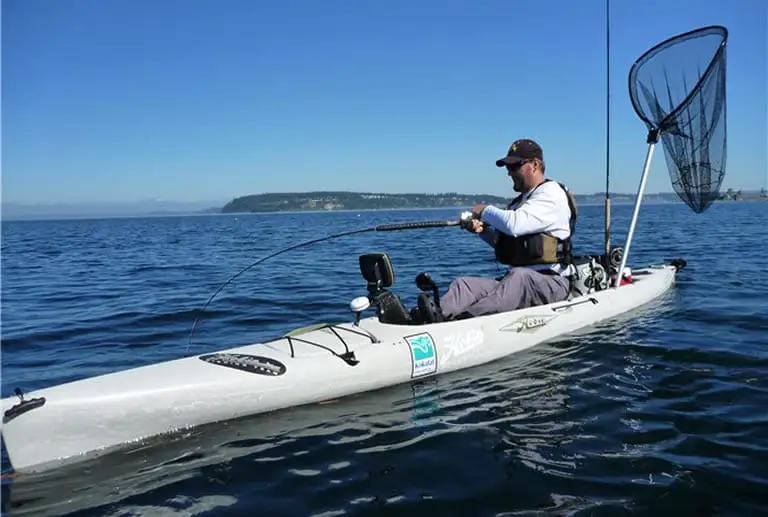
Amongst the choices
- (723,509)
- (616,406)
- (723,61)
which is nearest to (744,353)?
(616,406)

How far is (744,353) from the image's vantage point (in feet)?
21.0

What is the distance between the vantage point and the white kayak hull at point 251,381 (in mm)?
4039

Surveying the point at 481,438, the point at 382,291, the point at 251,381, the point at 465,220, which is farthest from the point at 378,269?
the point at 481,438

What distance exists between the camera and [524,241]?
6762 millimetres

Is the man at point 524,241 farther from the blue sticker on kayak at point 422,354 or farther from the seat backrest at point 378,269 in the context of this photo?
the seat backrest at point 378,269

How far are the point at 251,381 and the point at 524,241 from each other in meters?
3.62

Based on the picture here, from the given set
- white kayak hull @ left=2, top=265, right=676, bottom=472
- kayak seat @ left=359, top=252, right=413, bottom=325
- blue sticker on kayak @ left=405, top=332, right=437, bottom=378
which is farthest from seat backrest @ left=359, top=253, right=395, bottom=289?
blue sticker on kayak @ left=405, top=332, right=437, bottom=378

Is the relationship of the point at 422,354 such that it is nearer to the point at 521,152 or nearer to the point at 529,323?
the point at 529,323

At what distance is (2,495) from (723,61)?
32.6 ft

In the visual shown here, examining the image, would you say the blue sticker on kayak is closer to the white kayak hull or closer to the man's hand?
the white kayak hull

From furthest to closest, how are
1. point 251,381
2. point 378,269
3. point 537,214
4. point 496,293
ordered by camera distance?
point 496,293, point 537,214, point 378,269, point 251,381

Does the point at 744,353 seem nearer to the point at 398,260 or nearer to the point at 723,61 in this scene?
the point at 723,61

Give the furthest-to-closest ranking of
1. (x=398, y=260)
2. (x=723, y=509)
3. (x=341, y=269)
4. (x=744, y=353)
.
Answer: (x=398, y=260) < (x=341, y=269) < (x=744, y=353) < (x=723, y=509)

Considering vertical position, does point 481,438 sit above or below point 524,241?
below
